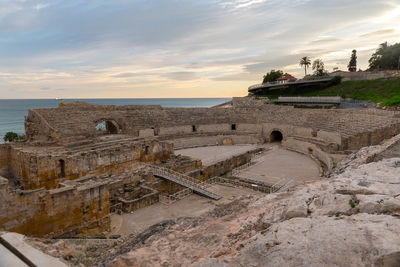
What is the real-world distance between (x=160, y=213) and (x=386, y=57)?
56873 mm

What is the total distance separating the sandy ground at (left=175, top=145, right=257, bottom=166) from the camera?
2428 cm

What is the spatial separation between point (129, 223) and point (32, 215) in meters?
3.94

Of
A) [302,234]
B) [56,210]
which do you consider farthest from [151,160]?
[302,234]

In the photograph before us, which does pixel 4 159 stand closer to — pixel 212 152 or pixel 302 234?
pixel 212 152

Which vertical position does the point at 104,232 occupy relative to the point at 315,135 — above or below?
below

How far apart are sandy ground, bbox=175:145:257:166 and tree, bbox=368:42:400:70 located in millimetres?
40260

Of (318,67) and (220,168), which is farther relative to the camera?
(318,67)

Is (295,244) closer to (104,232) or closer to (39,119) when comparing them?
(104,232)

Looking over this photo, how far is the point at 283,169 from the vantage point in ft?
66.2

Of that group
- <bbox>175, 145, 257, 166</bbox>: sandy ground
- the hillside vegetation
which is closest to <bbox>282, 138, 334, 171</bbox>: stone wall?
<bbox>175, 145, 257, 166</bbox>: sandy ground

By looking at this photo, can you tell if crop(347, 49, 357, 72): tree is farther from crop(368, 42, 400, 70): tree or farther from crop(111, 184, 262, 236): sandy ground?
crop(111, 184, 262, 236): sandy ground

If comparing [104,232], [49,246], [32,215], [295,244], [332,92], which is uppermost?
[332,92]

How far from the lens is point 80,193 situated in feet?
36.8

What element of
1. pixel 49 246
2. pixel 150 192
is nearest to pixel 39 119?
pixel 150 192
